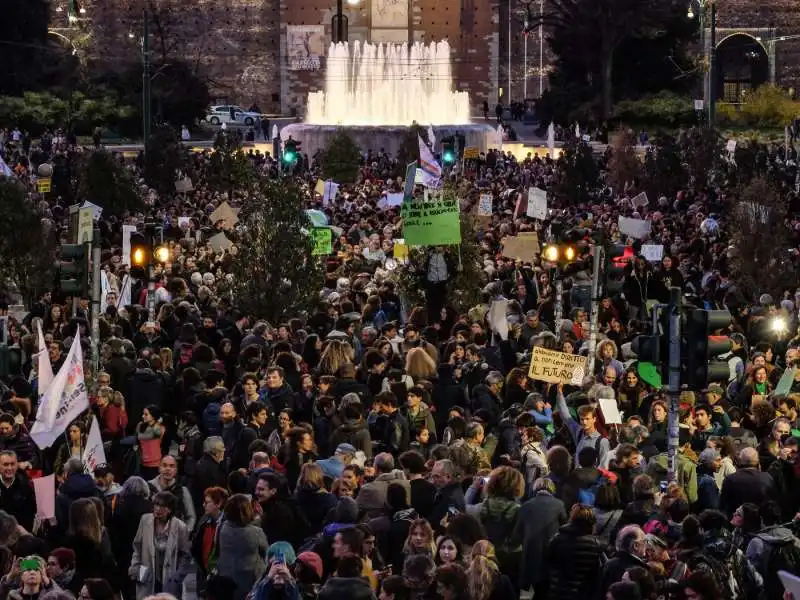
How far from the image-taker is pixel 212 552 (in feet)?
41.5

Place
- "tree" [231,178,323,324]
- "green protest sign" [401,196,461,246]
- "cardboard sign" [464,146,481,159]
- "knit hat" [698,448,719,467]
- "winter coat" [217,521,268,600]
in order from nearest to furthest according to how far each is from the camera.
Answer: "winter coat" [217,521,268,600] → "knit hat" [698,448,719,467] → "green protest sign" [401,196,461,246] → "tree" [231,178,323,324] → "cardboard sign" [464,146,481,159]

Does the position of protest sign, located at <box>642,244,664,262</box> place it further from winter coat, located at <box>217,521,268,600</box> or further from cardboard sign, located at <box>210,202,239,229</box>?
winter coat, located at <box>217,521,268,600</box>

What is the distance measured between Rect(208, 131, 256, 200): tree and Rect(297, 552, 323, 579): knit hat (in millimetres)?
29428

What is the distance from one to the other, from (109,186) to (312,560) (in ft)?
88.6

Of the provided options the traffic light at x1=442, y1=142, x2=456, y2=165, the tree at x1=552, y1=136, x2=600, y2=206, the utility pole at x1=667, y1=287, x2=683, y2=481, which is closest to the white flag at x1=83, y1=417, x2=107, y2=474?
the utility pole at x1=667, y1=287, x2=683, y2=481

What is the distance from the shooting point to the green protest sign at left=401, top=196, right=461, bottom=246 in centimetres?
2378

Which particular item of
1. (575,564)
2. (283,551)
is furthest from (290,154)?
(283,551)

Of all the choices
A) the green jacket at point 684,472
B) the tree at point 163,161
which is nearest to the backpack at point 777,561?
the green jacket at point 684,472

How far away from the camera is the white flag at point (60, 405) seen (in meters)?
14.7

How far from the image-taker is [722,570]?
11508mm

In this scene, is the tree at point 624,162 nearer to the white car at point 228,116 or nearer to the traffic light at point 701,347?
the white car at point 228,116

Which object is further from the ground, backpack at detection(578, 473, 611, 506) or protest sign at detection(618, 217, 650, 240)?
protest sign at detection(618, 217, 650, 240)

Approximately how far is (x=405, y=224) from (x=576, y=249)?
2.45 metres

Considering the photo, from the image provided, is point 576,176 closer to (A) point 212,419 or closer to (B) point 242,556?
(A) point 212,419
